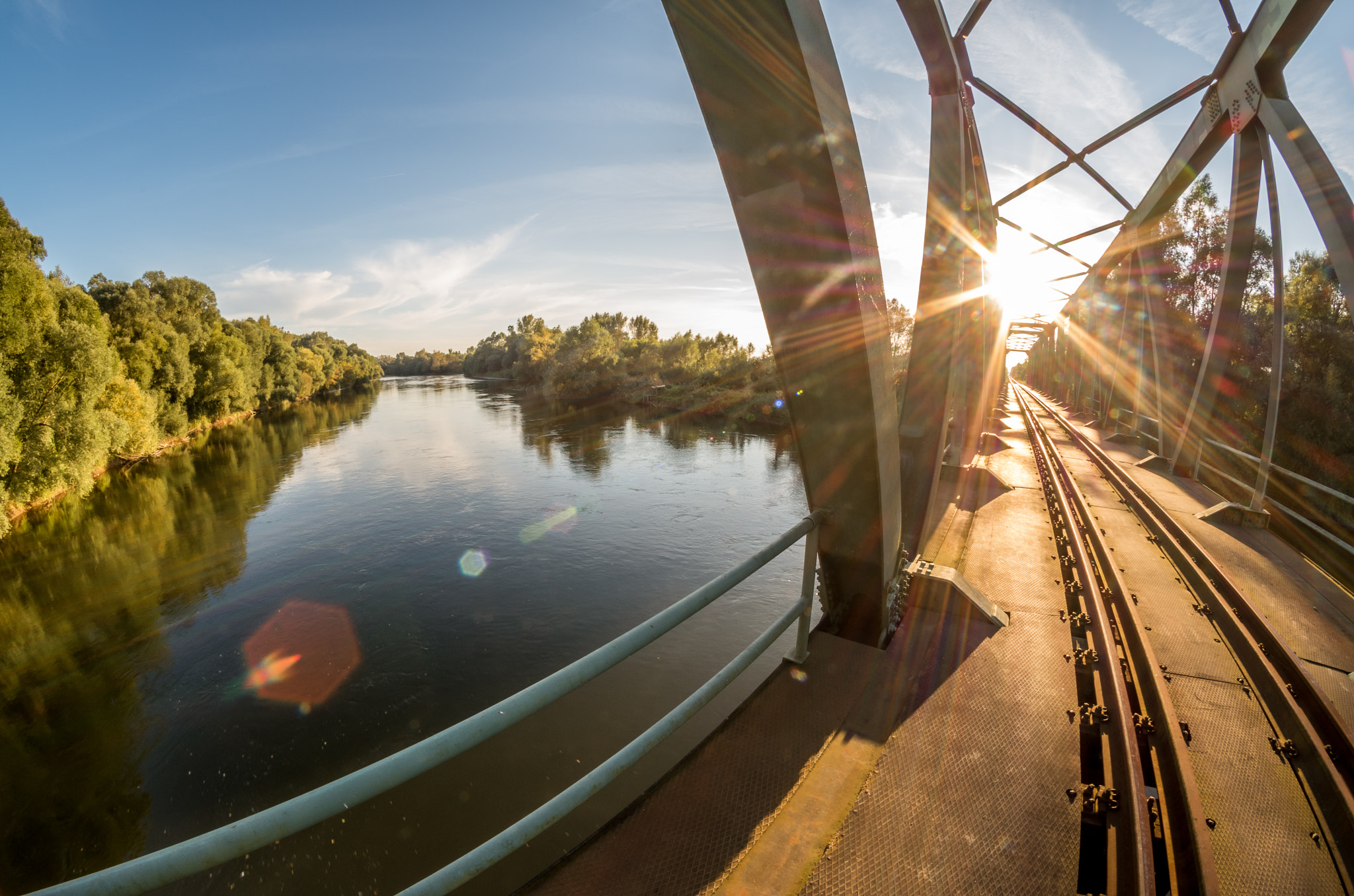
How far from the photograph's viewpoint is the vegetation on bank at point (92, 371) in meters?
16.1

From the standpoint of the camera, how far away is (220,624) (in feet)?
34.4

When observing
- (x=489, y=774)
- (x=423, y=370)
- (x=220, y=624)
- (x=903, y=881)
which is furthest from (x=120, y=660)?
(x=423, y=370)

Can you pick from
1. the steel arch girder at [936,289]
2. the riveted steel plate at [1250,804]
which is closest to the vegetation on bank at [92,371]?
the steel arch girder at [936,289]

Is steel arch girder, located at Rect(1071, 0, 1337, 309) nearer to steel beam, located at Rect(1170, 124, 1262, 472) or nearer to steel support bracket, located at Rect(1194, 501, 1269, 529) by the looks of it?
steel beam, located at Rect(1170, 124, 1262, 472)

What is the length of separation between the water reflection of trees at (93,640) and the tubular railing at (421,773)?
25.9ft

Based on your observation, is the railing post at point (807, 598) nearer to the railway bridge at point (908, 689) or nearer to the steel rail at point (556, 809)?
the railway bridge at point (908, 689)

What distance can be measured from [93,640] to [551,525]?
9.13 metres

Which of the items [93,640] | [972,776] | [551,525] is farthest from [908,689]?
[93,640]

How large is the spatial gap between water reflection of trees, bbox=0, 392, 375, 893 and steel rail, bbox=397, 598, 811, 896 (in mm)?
7865

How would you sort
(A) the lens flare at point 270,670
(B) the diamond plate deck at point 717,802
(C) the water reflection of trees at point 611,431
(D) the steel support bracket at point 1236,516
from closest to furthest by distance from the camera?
(B) the diamond plate deck at point 717,802, (D) the steel support bracket at point 1236,516, (A) the lens flare at point 270,670, (C) the water reflection of trees at point 611,431

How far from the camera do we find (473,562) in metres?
12.7

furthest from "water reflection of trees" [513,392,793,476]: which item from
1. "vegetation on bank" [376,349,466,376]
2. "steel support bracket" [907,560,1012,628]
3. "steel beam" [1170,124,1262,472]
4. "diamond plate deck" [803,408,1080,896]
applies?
"vegetation on bank" [376,349,466,376]

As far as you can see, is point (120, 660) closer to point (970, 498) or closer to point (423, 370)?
point (970, 498)

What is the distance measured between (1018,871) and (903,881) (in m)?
0.44
